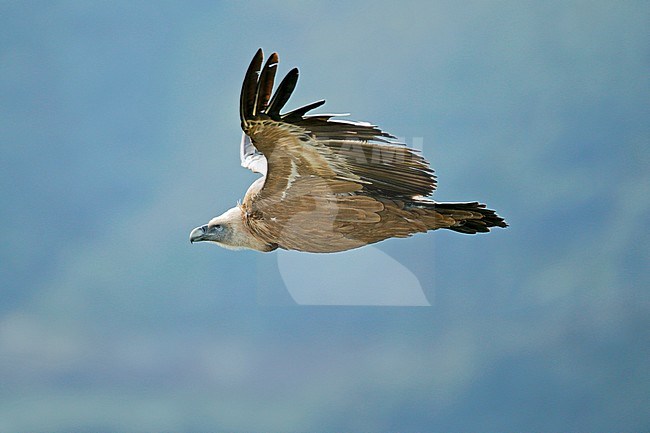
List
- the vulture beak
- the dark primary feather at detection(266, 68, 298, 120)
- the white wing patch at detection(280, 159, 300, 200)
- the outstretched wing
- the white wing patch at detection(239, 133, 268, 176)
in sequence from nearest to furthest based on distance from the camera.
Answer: the dark primary feather at detection(266, 68, 298, 120)
the outstretched wing
the white wing patch at detection(280, 159, 300, 200)
the vulture beak
the white wing patch at detection(239, 133, 268, 176)

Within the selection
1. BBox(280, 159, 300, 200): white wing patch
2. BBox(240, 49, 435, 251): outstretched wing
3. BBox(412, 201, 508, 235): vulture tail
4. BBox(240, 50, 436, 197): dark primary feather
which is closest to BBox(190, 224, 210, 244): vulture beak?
BBox(240, 49, 435, 251): outstretched wing

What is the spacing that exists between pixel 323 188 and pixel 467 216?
2.55 ft

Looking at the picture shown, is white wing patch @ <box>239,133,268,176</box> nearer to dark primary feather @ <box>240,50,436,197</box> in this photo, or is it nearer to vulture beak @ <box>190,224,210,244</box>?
vulture beak @ <box>190,224,210,244</box>

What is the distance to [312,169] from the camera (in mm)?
5105

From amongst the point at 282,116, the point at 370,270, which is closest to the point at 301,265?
the point at 370,270

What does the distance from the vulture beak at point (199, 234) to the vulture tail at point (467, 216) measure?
4.10 ft

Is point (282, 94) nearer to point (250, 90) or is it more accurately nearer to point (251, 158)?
point (250, 90)

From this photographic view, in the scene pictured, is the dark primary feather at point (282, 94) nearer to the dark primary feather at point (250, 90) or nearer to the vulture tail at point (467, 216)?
the dark primary feather at point (250, 90)

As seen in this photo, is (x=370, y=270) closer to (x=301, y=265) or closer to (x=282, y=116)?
(x=301, y=265)

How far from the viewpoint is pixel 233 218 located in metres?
5.65

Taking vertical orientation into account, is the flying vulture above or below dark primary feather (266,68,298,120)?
below

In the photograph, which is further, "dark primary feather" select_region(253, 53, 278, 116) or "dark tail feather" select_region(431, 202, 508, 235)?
"dark tail feather" select_region(431, 202, 508, 235)

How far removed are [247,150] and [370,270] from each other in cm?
111

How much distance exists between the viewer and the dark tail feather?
5340 mm
